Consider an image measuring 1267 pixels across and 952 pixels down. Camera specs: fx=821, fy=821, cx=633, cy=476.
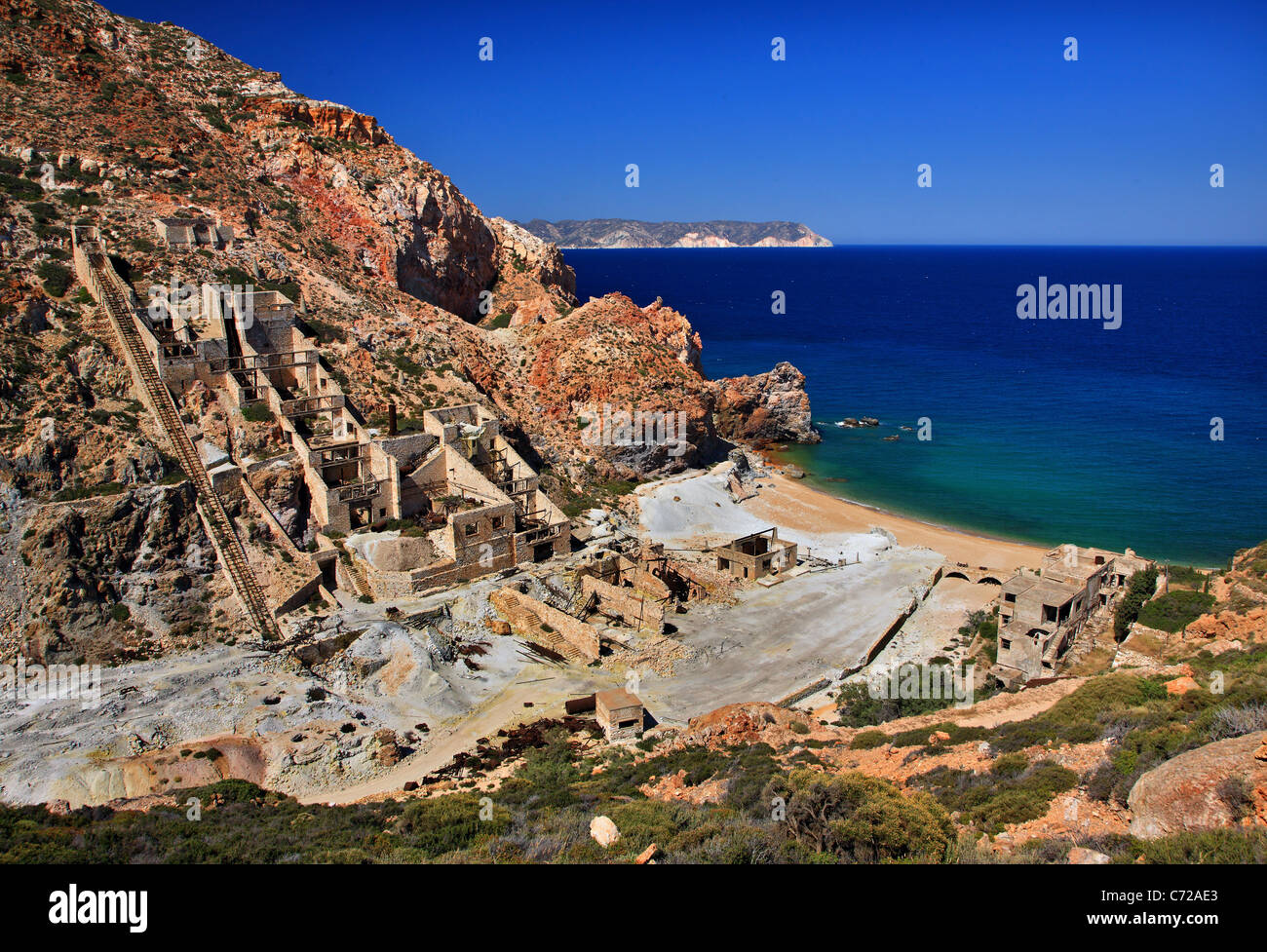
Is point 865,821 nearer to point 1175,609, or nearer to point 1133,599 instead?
point 1175,609

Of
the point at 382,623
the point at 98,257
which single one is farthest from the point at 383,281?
the point at 382,623

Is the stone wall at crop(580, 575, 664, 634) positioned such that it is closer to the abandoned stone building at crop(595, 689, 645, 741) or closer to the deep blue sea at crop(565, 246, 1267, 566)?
the abandoned stone building at crop(595, 689, 645, 741)

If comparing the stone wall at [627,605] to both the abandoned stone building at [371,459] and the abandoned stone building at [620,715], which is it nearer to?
the abandoned stone building at [371,459]

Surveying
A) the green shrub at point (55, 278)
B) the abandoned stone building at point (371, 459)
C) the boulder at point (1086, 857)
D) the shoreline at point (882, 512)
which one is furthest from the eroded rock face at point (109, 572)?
the shoreline at point (882, 512)

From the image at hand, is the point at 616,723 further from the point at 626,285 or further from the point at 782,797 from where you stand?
the point at 626,285

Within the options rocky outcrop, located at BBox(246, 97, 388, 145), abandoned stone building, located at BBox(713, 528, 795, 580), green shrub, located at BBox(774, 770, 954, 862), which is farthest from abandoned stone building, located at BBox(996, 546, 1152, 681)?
rocky outcrop, located at BBox(246, 97, 388, 145)
